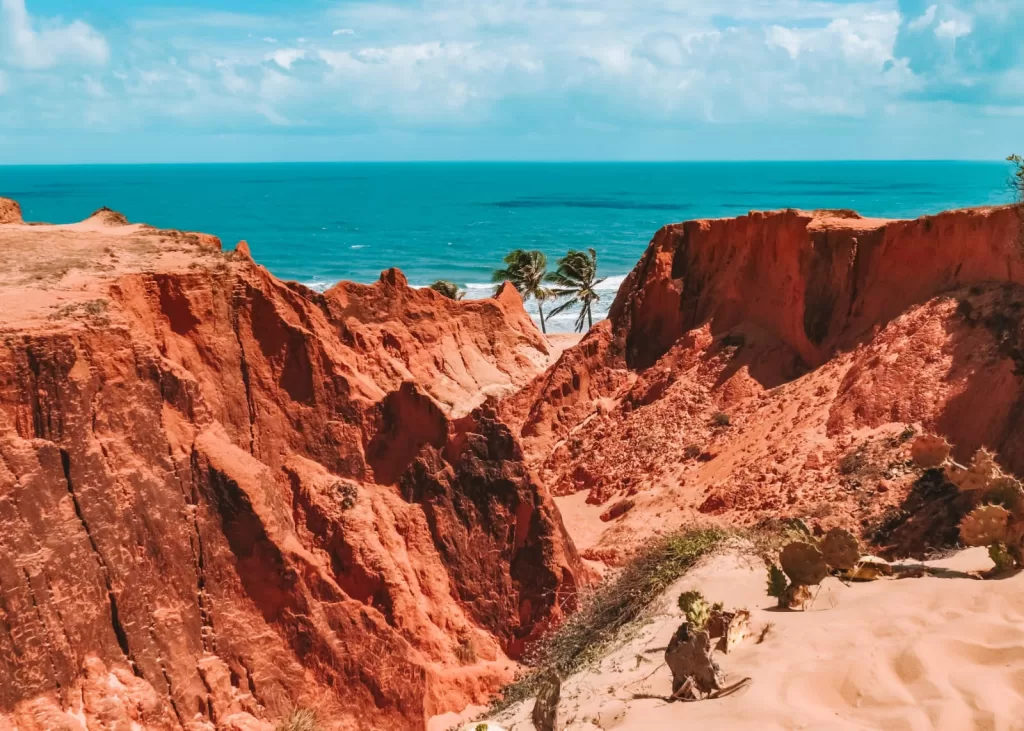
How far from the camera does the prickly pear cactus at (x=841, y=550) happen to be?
33.8 feet

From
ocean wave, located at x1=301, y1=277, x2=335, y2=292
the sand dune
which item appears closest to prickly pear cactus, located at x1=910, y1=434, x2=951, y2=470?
the sand dune

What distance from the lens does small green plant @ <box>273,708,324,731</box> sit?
11594 millimetres

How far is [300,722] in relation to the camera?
38.2ft

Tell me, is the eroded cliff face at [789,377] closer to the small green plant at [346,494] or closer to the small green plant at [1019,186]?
the small green plant at [1019,186]

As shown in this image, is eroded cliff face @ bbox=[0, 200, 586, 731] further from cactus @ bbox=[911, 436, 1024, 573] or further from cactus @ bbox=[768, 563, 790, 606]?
cactus @ bbox=[911, 436, 1024, 573]

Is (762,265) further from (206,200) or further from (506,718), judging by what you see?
(206,200)

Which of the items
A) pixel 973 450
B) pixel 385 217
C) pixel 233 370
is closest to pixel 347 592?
pixel 233 370

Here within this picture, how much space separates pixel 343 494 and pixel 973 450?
11093mm

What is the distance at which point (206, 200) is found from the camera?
166 m

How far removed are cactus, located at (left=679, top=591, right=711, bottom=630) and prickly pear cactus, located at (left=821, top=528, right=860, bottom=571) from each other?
1.89 m

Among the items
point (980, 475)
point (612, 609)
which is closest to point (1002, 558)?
point (980, 475)

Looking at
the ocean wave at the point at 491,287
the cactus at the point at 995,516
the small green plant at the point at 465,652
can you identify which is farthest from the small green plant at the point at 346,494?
the ocean wave at the point at 491,287

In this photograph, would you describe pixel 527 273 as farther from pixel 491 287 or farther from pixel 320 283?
pixel 320 283

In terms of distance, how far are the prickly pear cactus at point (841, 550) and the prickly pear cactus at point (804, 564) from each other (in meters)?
0.60
